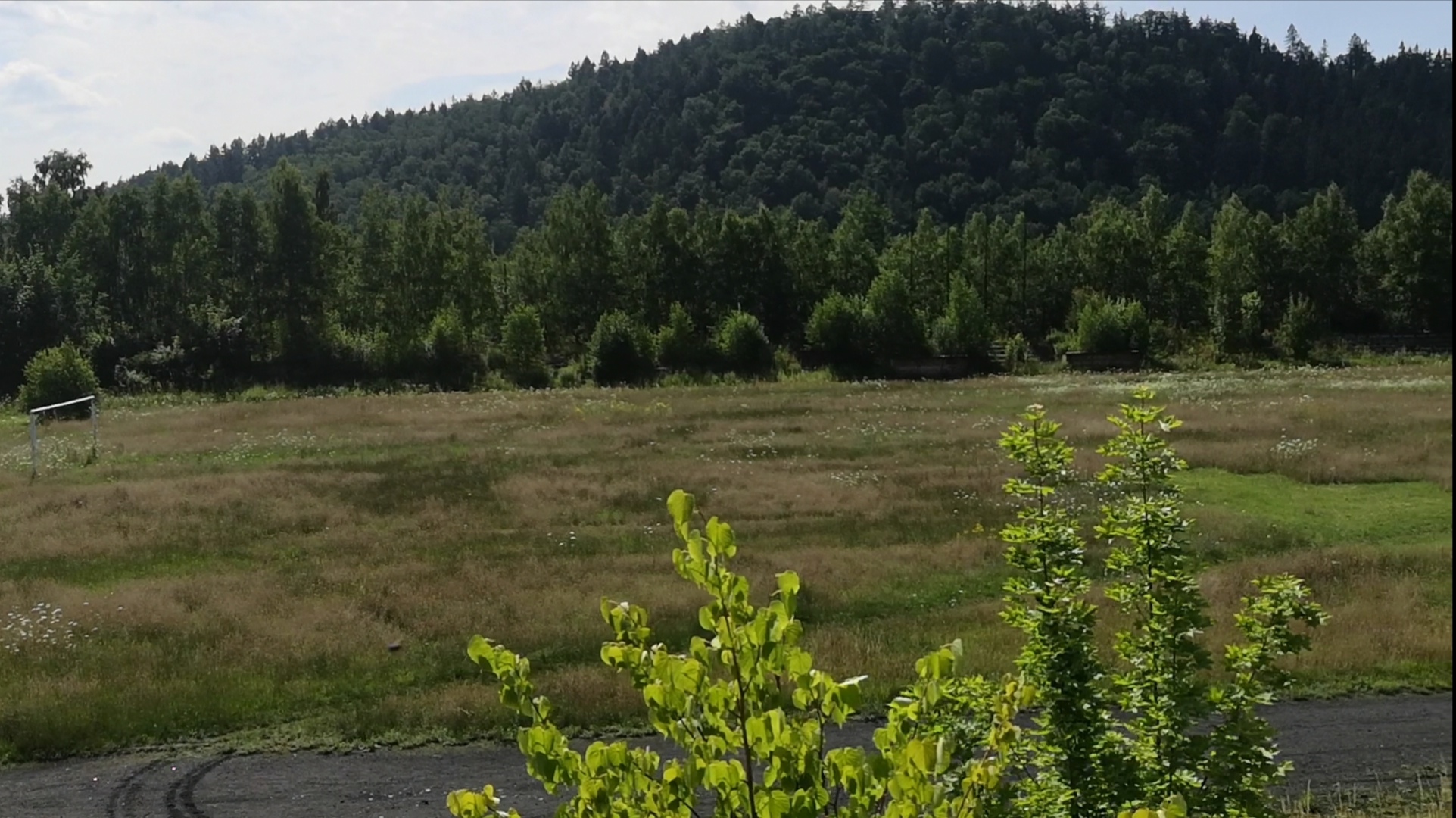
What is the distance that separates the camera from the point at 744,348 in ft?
283

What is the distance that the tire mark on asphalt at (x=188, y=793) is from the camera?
515 inches

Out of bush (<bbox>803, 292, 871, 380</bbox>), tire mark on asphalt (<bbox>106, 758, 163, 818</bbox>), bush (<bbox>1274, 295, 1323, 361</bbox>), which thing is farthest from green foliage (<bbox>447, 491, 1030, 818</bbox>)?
bush (<bbox>1274, 295, 1323, 361</bbox>)

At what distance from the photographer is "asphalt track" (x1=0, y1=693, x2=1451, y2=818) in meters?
13.2

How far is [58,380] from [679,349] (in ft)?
133

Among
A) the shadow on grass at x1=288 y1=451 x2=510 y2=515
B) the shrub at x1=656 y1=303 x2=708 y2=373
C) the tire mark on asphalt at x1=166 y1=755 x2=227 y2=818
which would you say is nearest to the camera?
the tire mark on asphalt at x1=166 y1=755 x2=227 y2=818

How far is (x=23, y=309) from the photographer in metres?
84.4

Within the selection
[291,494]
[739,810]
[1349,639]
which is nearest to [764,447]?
[291,494]

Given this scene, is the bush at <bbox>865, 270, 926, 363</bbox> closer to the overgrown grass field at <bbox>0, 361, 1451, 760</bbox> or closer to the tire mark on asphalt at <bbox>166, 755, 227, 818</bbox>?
the overgrown grass field at <bbox>0, 361, 1451, 760</bbox>

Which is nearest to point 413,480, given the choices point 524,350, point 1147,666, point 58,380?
point 1147,666

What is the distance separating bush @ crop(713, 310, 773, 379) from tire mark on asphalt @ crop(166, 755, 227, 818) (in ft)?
233

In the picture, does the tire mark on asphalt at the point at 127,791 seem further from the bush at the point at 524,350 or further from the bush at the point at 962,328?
the bush at the point at 962,328

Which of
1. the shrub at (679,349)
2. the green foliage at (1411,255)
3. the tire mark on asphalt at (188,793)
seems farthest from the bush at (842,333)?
the tire mark on asphalt at (188,793)

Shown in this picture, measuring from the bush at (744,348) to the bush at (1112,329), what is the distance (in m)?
24.2

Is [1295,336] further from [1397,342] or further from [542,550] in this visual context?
[542,550]
